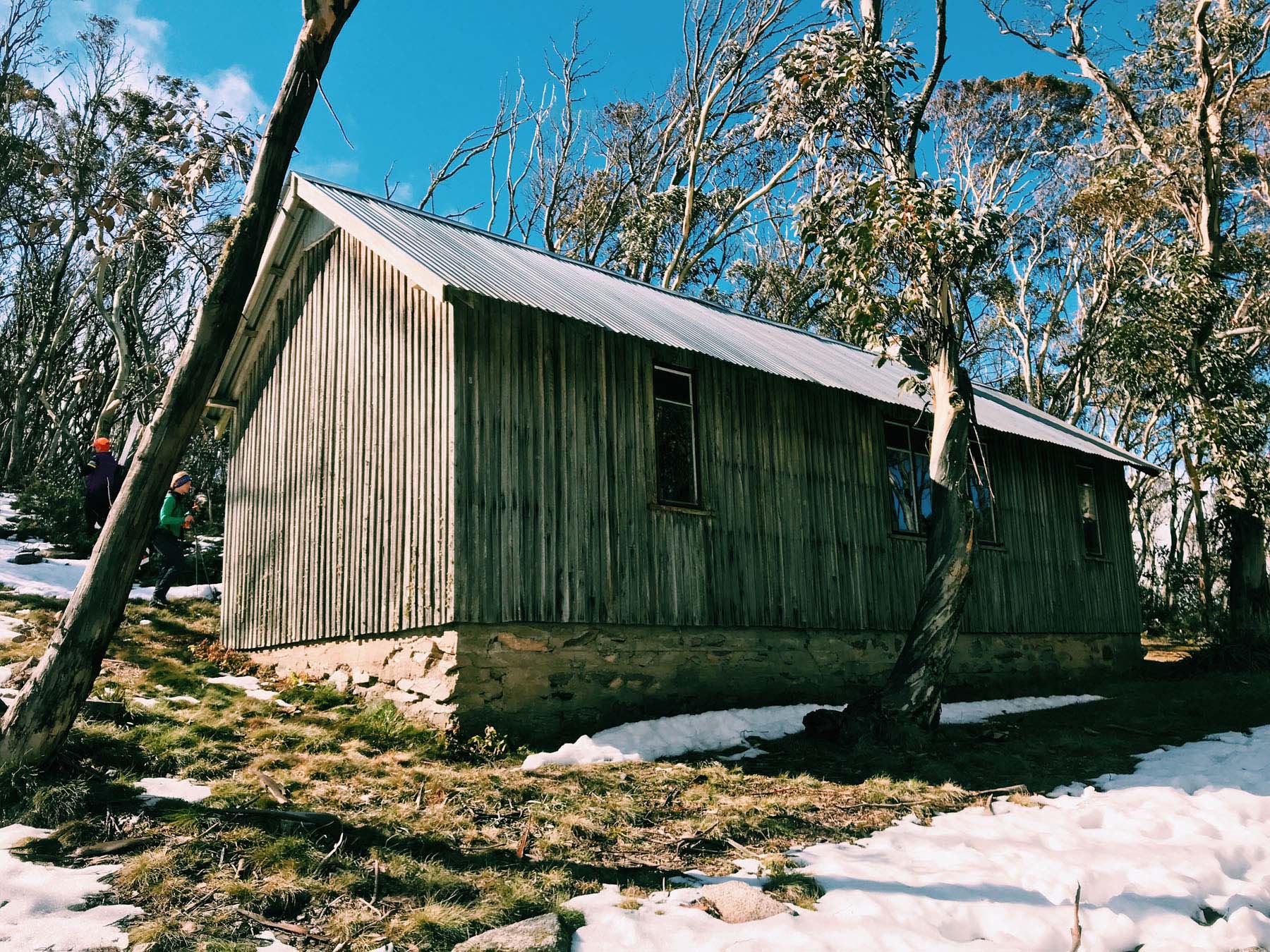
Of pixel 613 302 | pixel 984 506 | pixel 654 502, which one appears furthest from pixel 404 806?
pixel 984 506

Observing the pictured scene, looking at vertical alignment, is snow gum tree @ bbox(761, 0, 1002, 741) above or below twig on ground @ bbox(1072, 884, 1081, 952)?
above

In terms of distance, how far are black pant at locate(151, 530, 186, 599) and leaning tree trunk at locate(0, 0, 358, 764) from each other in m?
7.09

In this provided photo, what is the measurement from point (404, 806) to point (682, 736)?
3.58m

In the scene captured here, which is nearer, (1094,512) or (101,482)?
(101,482)

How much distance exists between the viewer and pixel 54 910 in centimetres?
429

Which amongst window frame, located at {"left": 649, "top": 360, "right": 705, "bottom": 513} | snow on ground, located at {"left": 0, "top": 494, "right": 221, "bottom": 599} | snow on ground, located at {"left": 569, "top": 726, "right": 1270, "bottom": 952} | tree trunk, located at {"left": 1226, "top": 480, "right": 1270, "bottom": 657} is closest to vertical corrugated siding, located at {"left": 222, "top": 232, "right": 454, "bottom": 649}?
snow on ground, located at {"left": 0, "top": 494, "right": 221, "bottom": 599}

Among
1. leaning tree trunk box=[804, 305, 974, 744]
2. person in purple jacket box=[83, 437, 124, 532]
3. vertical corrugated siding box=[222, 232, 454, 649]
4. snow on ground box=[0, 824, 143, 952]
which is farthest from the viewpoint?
person in purple jacket box=[83, 437, 124, 532]

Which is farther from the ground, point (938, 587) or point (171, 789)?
point (938, 587)

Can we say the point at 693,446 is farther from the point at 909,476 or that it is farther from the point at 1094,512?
the point at 1094,512

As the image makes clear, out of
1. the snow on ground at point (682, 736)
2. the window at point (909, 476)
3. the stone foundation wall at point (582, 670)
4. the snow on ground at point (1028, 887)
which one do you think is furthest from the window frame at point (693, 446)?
the snow on ground at point (1028, 887)

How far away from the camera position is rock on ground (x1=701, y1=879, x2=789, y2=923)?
465 centimetres

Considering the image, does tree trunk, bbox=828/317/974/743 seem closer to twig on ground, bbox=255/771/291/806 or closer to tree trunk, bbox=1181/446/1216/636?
twig on ground, bbox=255/771/291/806

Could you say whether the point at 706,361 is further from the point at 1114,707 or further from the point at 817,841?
the point at 1114,707

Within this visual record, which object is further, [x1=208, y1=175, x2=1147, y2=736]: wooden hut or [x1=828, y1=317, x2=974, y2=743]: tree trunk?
[x1=828, y1=317, x2=974, y2=743]: tree trunk
